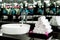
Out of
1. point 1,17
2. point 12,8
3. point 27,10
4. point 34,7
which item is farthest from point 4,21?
point 34,7

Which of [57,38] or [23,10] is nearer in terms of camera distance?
[57,38]

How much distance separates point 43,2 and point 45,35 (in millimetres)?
510

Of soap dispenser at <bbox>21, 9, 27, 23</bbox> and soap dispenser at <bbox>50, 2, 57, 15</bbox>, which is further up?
soap dispenser at <bbox>50, 2, 57, 15</bbox>

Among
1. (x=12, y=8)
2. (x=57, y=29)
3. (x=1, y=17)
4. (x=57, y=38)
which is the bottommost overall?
(x=57, y=38)

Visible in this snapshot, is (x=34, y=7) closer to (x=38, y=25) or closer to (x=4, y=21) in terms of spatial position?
(x=38, y=25)

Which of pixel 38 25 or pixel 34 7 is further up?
pixel 34 7

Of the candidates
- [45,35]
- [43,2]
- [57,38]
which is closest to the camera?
[45,35]

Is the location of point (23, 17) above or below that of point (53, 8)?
below

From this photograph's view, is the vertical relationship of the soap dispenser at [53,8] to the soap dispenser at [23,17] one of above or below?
above

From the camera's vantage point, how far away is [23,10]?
161 centimetres

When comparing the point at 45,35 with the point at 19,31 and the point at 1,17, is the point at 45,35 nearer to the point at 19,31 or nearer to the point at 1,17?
the point at 19,31

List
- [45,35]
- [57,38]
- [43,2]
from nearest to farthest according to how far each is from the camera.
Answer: [45,35] < [57,38] < [43,2]

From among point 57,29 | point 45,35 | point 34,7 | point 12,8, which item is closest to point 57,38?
point 57,29

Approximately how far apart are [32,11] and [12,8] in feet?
0.94
